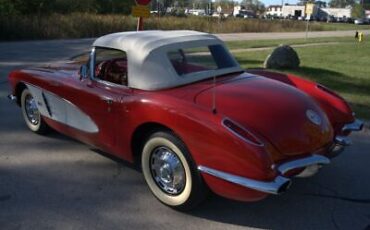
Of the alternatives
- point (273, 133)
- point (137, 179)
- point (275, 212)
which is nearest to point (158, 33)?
point (137, 179)

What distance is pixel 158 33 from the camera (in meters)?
5.17

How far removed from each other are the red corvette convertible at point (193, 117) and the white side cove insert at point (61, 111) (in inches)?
0.5

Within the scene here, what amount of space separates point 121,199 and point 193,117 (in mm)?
1108

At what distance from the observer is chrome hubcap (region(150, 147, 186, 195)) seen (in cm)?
418

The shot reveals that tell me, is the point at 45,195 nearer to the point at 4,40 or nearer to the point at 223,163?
the point at 223,163

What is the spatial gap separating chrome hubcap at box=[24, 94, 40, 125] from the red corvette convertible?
0.56 metres

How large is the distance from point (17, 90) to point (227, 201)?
3.54m

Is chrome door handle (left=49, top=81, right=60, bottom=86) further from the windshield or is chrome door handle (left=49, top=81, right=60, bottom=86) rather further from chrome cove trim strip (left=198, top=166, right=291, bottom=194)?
chrome cove trim strip (left=198, top=166, right=291, bottom=194)

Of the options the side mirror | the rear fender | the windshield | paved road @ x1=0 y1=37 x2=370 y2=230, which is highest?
the windshield

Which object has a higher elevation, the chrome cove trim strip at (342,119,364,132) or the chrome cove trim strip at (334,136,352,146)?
the chrome cove trim strip at (342,119,364,132)

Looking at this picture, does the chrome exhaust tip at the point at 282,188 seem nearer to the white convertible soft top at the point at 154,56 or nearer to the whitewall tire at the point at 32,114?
the white convertible soft top at the point at 154,56

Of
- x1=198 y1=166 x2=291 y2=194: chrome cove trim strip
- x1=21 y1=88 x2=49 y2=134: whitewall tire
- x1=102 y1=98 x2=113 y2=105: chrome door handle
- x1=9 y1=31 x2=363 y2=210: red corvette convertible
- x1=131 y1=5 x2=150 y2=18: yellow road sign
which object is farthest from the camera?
x1=131 y1=5 x2=150 y2=18: yellow road sign

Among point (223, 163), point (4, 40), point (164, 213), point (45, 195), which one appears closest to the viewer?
point (223, 163)

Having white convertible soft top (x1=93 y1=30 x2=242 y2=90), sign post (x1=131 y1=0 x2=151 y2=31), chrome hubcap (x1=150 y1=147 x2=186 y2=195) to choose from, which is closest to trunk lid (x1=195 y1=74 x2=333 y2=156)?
white convertible soft top (x1=93 y1=30 x2=242 y2=90)
